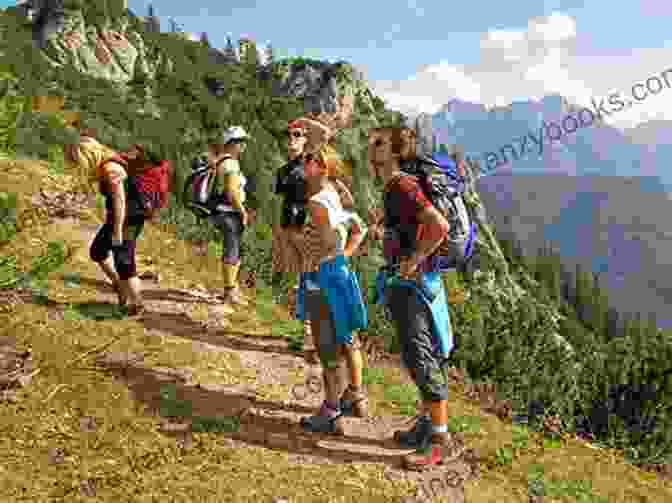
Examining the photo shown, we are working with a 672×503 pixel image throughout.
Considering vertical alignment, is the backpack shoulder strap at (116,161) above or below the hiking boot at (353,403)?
above

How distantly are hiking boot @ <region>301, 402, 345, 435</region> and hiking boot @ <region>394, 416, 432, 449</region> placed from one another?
0.46 metres

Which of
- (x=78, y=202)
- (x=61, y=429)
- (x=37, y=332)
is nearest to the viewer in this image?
(x=61, y=429)

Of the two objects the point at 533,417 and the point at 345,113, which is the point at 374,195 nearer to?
the point at 345,113

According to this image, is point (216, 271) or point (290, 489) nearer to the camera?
point (290, 489)

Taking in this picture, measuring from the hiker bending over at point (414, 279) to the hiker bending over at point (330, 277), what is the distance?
27cm

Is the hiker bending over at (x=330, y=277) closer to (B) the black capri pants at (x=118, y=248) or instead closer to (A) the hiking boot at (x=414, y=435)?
(A) the hiking boot at (x=414, y=435)

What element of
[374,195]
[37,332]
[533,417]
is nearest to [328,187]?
[37,332]

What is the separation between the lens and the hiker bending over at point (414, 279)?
370 centimetres

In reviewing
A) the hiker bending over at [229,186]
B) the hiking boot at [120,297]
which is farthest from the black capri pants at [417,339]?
the hiking boot at [120,297]

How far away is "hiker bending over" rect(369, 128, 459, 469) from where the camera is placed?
3697mm

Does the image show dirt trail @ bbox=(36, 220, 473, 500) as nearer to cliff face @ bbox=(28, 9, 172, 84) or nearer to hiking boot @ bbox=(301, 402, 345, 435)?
hiking boot @ bbox=(301, 402, 345, 435)

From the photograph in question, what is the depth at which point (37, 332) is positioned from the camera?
5602 millimetres

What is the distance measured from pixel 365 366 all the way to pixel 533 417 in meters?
1.93

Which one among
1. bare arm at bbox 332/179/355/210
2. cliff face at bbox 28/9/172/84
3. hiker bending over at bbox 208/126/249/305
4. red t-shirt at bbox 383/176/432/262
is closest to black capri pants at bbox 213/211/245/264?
hiker bending over at bbox 208/126/249/305
